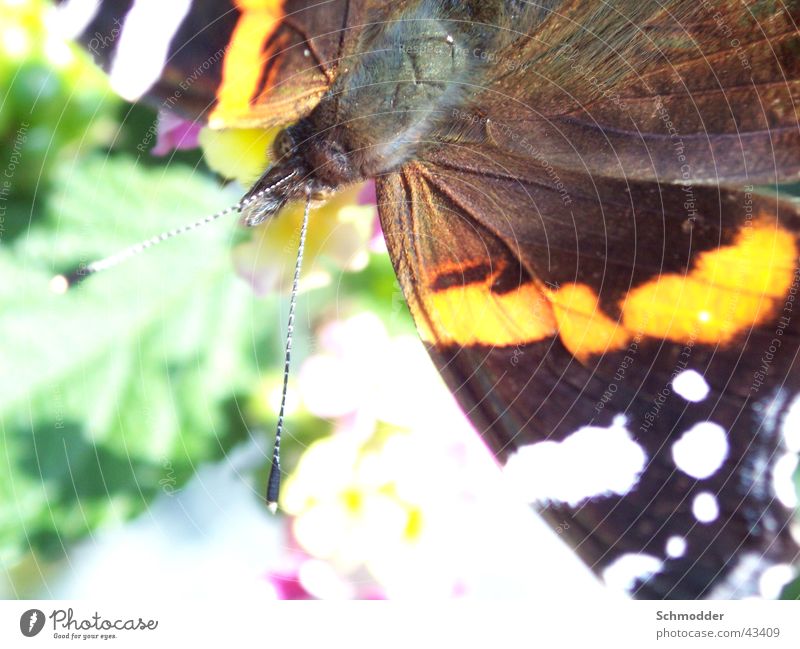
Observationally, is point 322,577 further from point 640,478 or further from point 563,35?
point 563,35

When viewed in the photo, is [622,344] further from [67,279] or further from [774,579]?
[67,279]

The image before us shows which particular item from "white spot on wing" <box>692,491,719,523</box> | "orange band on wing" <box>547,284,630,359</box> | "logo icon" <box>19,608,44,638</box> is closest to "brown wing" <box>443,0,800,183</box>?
"orange band on wing" <box>547,284,630,359</box>

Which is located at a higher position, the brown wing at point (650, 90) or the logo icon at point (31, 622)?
the brown wing at point (650, 90)

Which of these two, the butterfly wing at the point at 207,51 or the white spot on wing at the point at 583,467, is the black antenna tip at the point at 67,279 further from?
the white spot on wing at the point at 583,467

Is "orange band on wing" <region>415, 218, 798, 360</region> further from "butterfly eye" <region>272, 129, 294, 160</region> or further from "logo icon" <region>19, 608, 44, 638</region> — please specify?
"logo icon" <region>19, 608, 44, 638</region>

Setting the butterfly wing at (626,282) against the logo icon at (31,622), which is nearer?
the logo icon at (31,622)

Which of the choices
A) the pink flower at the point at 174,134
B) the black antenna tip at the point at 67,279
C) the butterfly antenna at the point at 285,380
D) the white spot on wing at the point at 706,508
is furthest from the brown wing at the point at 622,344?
the black antenna tip at the point at 67,279

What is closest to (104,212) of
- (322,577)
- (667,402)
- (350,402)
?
(350,402)
